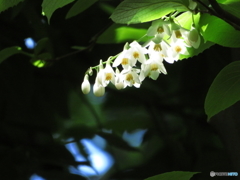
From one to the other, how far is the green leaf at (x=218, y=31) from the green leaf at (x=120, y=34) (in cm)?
30

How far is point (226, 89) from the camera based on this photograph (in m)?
0.43

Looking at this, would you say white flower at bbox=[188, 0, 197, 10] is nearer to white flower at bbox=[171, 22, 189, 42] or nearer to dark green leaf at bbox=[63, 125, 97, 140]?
white flower at bbox=[171, 22, 189, 42]

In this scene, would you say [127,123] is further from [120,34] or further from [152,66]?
[152,66]

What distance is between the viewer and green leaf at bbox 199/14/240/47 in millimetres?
412

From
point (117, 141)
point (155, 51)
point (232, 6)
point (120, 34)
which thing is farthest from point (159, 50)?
point (117, 141)

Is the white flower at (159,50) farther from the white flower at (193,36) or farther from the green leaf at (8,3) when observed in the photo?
the green leaf at (8,3)

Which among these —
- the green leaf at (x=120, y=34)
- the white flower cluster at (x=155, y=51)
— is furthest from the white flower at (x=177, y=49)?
the green leaf at (x=120, y=34)

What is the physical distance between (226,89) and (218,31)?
0.07 metres

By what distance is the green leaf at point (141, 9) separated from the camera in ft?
1.17

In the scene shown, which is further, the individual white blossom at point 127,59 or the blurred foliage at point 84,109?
the blurred foliage at point 84,109

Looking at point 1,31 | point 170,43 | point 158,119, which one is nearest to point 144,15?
point 170,43

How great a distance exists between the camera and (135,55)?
0.45 metres

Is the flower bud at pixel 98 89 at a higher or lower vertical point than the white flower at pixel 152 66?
higher

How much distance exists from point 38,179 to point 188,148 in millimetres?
539
